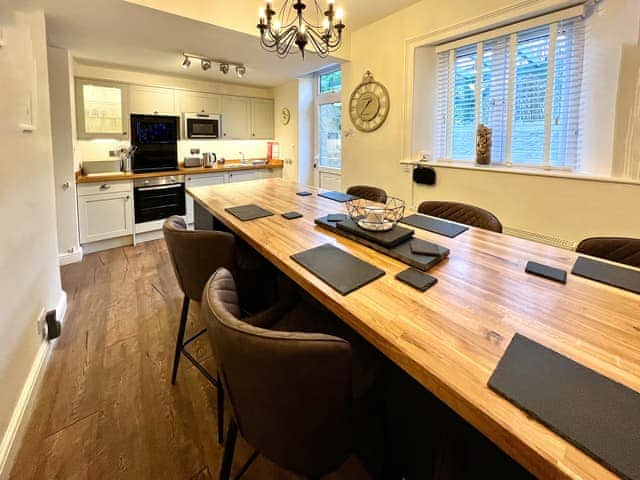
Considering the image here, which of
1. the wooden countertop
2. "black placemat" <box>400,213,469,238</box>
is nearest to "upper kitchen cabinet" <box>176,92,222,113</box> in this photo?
the wooden countertop

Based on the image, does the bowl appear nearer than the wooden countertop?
Yes

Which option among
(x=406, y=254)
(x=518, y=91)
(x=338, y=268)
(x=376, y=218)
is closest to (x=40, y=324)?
(x=338, y=268)

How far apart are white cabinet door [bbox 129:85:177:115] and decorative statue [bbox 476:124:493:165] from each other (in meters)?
4.10

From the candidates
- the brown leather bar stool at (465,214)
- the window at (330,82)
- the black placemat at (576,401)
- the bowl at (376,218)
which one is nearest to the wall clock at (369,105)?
the window at (330,82)

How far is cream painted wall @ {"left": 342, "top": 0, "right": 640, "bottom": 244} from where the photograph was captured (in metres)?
2.28

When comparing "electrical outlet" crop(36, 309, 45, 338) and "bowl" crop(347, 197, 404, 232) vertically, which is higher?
"bowl" crop(347, 197, 404, 232)

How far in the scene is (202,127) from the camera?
17.1ft

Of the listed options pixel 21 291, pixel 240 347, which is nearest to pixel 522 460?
pixel 240 347

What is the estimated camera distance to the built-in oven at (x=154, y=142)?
452cm

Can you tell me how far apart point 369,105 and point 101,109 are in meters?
3.29

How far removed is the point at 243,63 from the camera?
165 inches

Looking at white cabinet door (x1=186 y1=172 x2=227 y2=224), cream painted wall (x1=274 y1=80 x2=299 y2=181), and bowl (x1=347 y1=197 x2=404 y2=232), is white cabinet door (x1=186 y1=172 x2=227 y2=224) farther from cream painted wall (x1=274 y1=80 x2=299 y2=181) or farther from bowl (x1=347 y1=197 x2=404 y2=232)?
bowl (x1=347 y1=197 x2=404 y2=232)

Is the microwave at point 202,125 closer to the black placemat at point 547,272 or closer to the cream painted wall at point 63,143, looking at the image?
the cream painted wall at point 63,143

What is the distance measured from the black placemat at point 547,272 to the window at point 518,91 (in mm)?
1782
